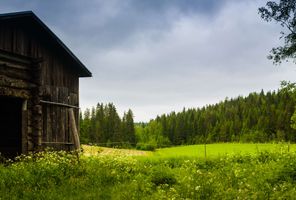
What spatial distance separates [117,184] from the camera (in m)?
12.8

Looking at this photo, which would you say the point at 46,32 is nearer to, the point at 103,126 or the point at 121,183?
the point at 121,183

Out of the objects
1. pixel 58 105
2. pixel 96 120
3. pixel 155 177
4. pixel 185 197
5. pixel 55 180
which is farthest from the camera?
pixel 96 120

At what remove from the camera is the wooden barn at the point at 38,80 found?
1747 cm

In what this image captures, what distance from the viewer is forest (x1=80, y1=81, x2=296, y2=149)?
386 feet

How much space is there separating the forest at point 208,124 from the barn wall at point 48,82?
92072 mm

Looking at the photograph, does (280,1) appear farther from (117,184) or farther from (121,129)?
(121,129)

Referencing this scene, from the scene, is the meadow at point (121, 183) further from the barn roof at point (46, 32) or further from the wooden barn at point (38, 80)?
the barn roof at point (46, 32)

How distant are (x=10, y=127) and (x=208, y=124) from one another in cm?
14841

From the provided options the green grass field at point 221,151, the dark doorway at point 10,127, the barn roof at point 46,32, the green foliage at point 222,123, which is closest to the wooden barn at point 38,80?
the barn roof at point 46,32

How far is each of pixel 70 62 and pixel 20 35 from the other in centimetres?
354

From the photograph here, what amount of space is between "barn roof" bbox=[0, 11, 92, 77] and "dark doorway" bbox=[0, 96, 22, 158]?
3911 millimetres

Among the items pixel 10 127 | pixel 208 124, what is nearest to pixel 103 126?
pixel 208 124

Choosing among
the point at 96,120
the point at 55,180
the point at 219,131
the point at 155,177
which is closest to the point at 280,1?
the point at 155,177

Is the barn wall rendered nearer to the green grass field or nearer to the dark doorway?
the dark doorway
